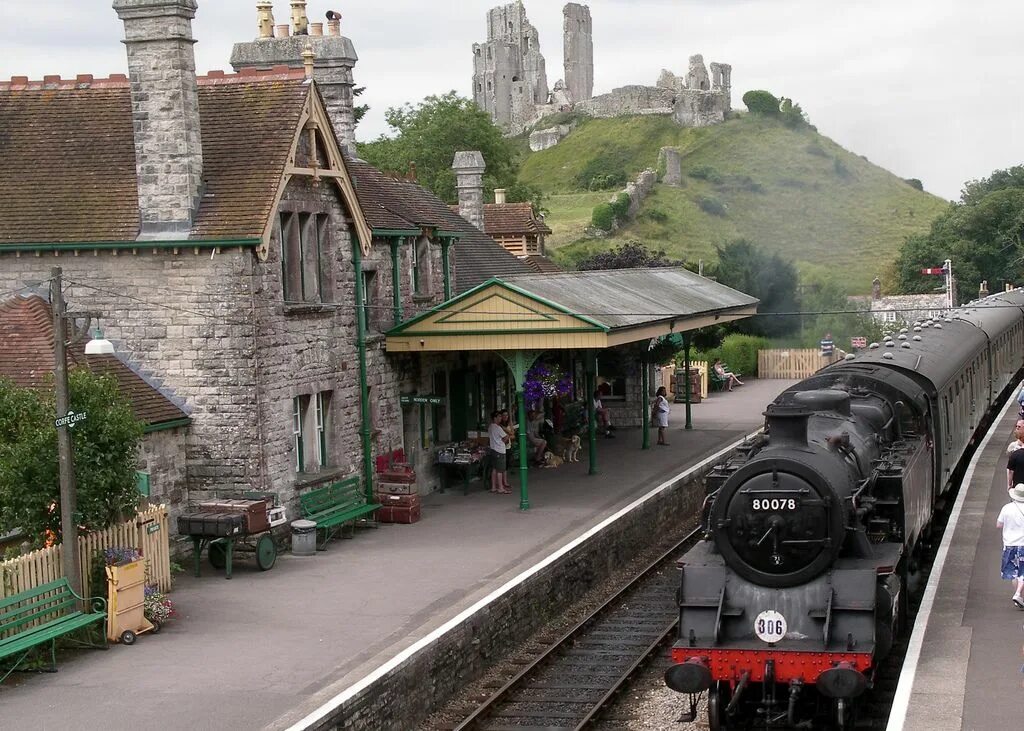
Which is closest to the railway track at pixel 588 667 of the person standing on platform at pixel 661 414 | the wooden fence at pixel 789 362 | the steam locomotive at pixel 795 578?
the steam locomotive at pixel 795 578

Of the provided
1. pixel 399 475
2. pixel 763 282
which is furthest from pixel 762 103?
pixel 399 475

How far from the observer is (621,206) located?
84.6 meters

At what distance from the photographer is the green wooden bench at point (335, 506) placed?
19.5m

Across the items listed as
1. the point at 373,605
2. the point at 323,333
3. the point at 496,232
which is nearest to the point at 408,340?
the point at 323,333

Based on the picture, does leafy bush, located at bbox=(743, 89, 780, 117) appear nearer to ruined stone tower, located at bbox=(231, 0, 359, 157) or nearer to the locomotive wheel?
ruined stone tower, located at bbox=(231, 0, 359, 157)

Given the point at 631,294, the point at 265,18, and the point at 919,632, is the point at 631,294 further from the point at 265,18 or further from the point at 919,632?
the point at 919,632

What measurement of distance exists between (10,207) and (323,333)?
4643 millimetres

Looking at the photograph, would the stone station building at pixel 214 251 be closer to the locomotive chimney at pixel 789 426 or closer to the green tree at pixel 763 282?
the locomotive chimney at pixel 789 426

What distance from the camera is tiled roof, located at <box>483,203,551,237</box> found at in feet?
138

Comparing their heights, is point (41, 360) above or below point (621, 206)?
below

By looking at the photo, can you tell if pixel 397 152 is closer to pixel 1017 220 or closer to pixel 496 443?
pixel 1017 220

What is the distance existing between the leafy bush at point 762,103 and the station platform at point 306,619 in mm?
97658

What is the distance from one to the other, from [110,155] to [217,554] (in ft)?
19.5

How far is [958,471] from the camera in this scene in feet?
72.7
